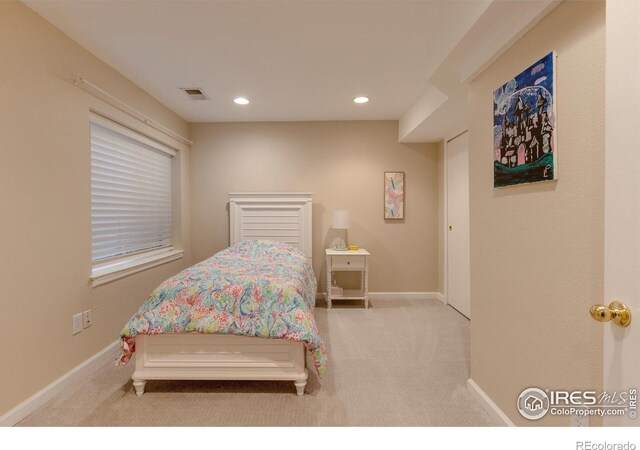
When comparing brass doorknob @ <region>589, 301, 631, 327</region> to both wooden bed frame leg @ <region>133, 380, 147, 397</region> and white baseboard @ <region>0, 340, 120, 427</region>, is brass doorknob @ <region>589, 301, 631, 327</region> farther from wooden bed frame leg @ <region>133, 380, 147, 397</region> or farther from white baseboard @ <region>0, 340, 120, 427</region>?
white baseboard @ <region>0, 340, 120, 427</region>

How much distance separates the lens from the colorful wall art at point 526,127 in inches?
50.8

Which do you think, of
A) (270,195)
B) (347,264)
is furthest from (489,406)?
(270,195)

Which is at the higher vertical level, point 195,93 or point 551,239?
point 195,93

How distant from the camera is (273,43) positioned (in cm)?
225

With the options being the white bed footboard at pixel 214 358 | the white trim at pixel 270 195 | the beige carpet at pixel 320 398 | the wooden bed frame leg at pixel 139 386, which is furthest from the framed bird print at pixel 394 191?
the wooden bed frame leg at pixel 139 386

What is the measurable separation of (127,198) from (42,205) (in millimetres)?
1148

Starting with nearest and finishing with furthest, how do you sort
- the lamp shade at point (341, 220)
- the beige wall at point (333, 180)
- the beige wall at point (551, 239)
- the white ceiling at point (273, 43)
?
the beige wall at point (551, 239) < the white ceiling at point (273, 43) < the lamp shade at point (341, 220) < the beige wall at point (333, 180)

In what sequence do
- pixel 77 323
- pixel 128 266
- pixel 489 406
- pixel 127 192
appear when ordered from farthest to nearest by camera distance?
pixel 127 192
pixel 128 266
pixel 77 323
pixel 489 406

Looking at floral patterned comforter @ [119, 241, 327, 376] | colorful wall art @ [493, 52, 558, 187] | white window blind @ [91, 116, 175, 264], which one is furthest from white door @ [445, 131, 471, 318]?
white window blind @ [91, 116, 175, 264]

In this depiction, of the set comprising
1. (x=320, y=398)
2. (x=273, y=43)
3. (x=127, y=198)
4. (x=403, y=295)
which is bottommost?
(x=320, y=398)

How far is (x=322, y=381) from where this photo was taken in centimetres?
213

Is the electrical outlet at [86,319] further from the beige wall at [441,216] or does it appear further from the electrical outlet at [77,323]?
the beige wall at [441,216]

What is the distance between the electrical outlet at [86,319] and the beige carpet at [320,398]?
0.35m

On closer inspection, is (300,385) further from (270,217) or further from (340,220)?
(270,217)
